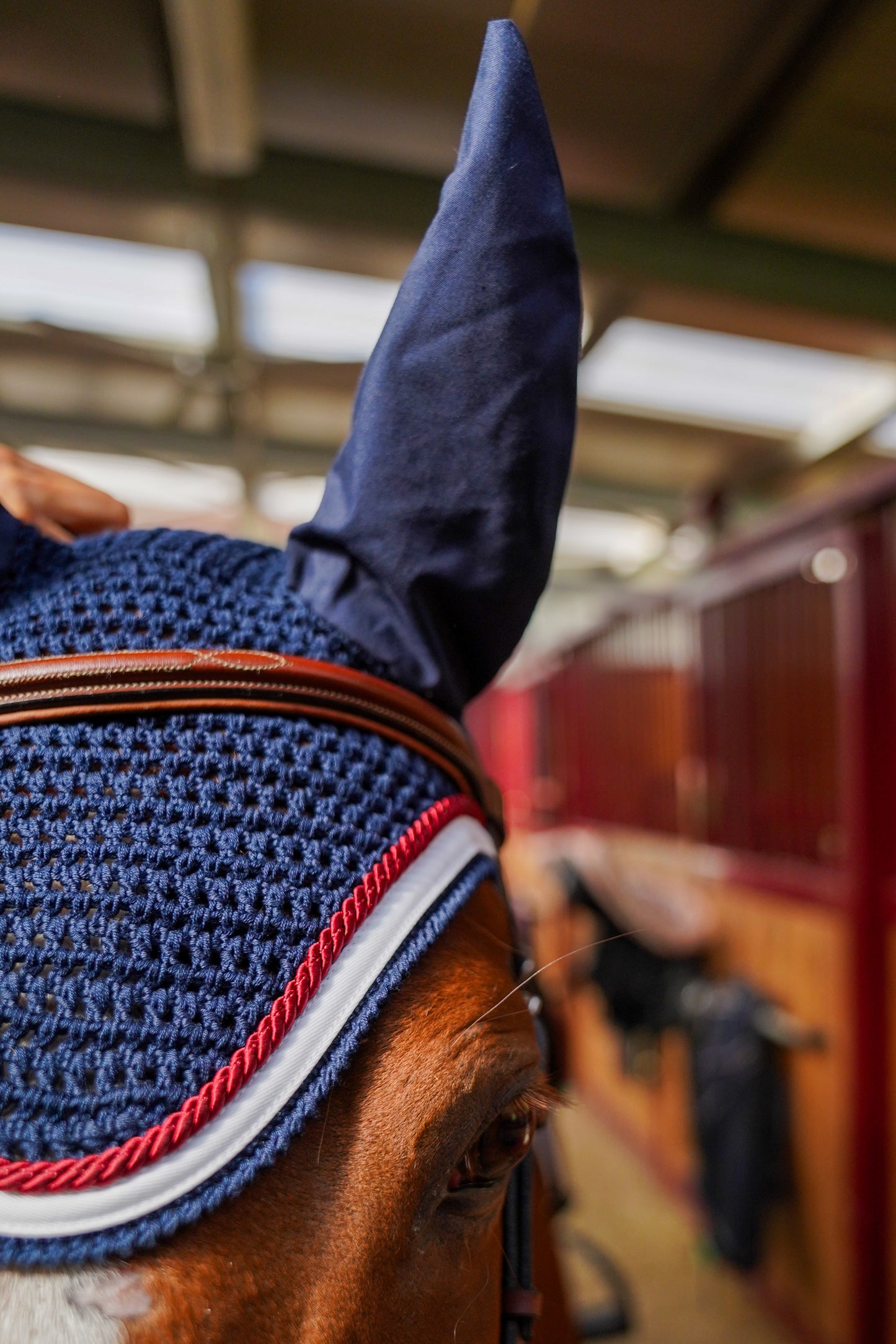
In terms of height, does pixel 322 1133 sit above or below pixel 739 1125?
above

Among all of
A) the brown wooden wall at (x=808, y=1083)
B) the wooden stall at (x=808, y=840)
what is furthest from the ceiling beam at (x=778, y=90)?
the brown wooden wall at (x=808, y=1083)

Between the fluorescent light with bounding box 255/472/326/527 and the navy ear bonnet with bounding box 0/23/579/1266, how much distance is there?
8.77 ft

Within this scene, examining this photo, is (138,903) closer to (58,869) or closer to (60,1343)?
(58,869)

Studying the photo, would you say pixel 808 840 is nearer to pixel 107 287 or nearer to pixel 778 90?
pixel 778 90

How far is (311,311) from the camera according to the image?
2.09 m

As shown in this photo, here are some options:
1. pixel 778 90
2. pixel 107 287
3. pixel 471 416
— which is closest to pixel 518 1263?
pixel 471 416

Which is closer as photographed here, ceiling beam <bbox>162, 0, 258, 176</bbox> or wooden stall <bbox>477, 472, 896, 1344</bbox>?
ceiling beam <bbox>162, 0, 258, 176</bbox>

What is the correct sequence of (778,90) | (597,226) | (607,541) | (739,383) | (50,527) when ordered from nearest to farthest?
(50,527) < (778,90) < (597,226) < (739,383) < (607,541)

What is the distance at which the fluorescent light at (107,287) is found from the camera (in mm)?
1310

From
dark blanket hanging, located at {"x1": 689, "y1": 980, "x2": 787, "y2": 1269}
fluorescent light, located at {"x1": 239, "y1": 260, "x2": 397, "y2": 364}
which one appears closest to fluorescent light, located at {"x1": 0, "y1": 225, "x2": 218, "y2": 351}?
fluorescent light, located at {"x1": 239, "y1": 260, "x2": 397, "y2": 364}

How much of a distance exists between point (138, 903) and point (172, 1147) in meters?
0.10

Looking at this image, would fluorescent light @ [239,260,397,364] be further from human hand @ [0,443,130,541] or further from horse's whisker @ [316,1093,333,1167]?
horse's whisker @ [316,1093,333,1167]

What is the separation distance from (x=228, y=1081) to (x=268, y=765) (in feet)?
0.46

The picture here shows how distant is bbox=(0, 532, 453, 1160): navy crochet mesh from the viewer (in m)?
0.36
